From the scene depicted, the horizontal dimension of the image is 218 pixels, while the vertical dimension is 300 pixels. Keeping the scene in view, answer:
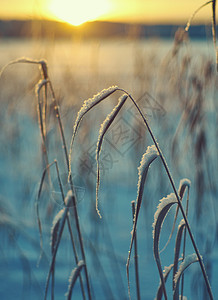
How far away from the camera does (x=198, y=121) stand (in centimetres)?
156

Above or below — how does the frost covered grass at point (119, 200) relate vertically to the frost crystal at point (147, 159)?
below

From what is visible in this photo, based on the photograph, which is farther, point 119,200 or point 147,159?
point 119,200

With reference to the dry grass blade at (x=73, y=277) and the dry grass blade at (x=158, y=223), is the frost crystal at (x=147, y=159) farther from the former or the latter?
the dry grass blade at (x=73, y=277)

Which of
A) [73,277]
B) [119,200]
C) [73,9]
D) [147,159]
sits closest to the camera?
[147,159]

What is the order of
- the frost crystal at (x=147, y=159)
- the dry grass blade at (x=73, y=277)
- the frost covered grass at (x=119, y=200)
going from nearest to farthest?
the frost crystal at (x=147, y=159)
the dry grass blade at (x=73, y=277)
the frost covered grass at (x=119, y=200)

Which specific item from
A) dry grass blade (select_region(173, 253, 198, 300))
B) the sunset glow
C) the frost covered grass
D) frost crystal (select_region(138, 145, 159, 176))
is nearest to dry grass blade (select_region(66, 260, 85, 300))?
the frost covered grass

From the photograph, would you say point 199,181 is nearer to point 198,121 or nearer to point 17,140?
point 198,121

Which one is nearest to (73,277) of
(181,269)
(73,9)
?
(181,269)

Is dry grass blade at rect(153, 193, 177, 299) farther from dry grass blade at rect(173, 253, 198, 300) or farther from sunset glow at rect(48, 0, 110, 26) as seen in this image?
sunset glow at rect(48, 0, 110, 26)

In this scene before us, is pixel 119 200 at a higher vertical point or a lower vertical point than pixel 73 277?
lower

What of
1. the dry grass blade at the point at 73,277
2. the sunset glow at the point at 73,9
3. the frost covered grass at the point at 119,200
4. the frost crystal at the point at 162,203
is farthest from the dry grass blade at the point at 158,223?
the sunset glow at the point at 73,9

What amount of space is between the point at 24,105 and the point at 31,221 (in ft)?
5.44

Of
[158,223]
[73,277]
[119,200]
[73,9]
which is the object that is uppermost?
[73,9]

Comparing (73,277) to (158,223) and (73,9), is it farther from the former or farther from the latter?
(73,9)
